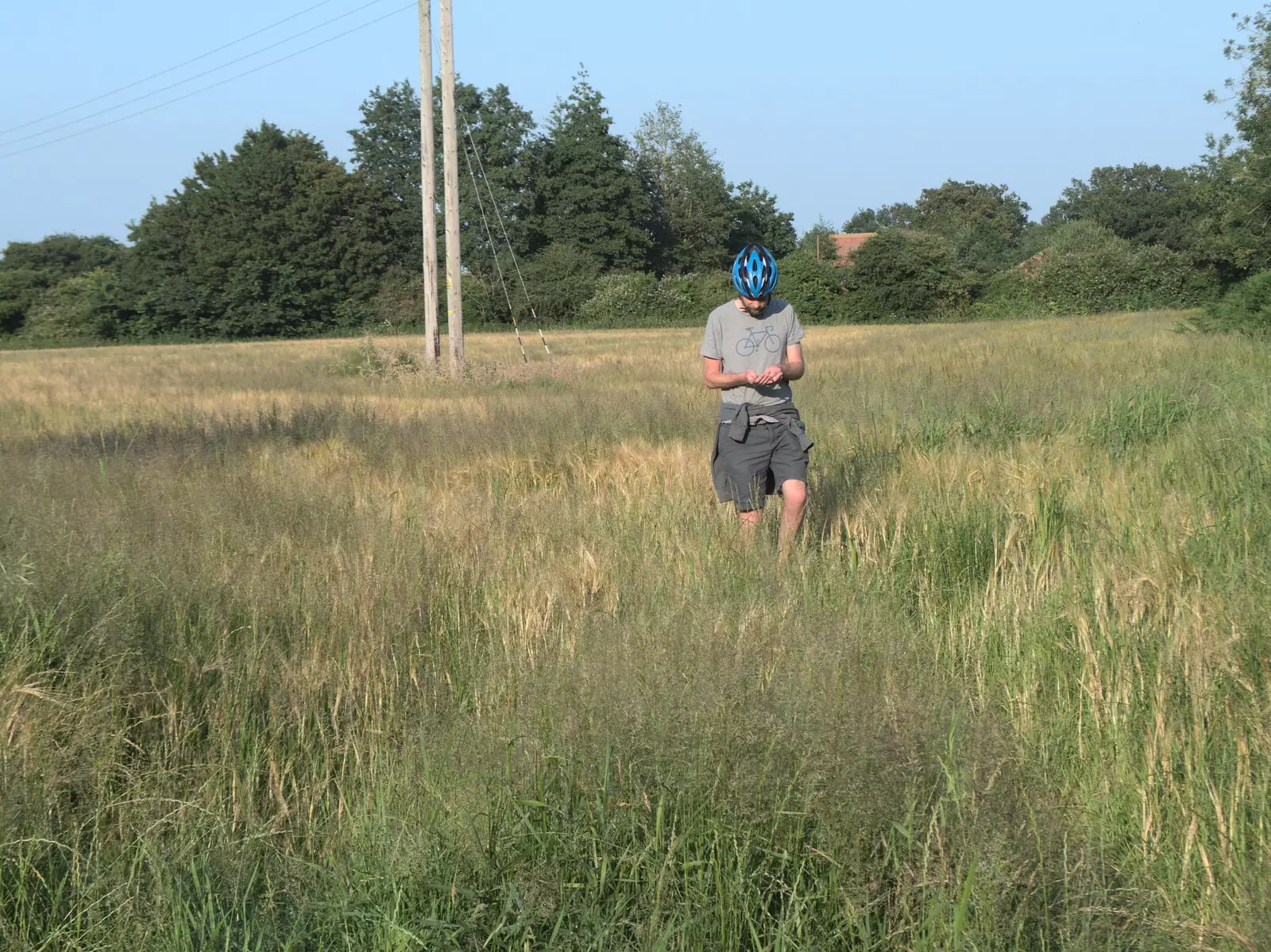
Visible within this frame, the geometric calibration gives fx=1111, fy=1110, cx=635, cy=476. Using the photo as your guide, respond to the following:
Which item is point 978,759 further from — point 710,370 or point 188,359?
point 188,359

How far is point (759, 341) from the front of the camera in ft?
18.0

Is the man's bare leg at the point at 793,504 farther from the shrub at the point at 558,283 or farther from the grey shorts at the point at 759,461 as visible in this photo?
the shrub at the point at 558,283

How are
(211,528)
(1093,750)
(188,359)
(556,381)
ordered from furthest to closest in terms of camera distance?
(188,359), (556,381), (211,528), (1093,750)

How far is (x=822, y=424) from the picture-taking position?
9.46 metres

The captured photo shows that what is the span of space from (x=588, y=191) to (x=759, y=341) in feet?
204

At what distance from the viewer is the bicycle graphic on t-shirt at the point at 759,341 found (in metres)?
5.48

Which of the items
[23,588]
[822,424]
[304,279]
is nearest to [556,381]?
[822,424]

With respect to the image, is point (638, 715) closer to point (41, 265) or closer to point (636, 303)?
point (636, 303)

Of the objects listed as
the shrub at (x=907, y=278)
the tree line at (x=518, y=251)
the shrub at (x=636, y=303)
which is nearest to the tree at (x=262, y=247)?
the tree line at (x=518, y=251)

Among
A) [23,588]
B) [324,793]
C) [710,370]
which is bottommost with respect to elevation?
[324,793]

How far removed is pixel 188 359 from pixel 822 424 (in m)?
23.7

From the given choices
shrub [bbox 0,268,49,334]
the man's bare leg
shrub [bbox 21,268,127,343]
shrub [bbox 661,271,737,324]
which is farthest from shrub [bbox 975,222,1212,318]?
shrub [bbox 0,268,49,334]

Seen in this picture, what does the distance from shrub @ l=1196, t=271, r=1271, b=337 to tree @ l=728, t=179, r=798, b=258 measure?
55255mm

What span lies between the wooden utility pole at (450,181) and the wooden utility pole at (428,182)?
0.34 metres
